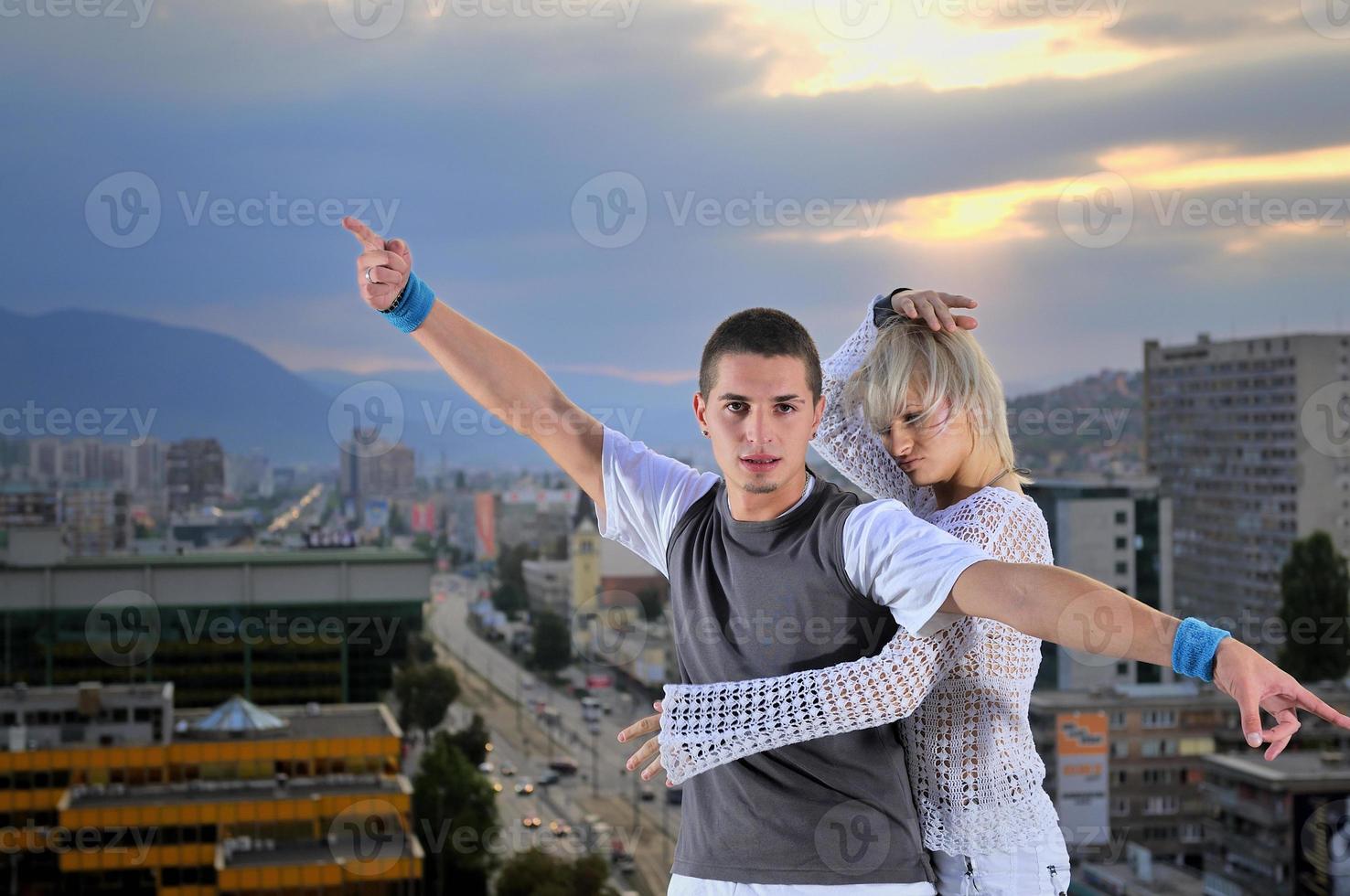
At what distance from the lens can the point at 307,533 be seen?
69.4 feet

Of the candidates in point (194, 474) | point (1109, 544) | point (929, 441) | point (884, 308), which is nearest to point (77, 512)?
point (194, 474)

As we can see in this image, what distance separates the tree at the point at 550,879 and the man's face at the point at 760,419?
14.4 meters

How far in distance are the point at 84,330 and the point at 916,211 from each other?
17.4 m

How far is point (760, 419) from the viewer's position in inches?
52.1

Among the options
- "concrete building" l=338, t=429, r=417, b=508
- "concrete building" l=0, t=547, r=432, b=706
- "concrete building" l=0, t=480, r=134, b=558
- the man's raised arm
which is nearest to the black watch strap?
the man's raised arm

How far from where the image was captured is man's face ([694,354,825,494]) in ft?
4.31

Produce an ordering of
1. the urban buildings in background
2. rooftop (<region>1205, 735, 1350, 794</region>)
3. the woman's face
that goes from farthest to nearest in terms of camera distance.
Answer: rooftop (<region>1205, 735, 1350, 794</region>), the urban buildings in background, the woman's face

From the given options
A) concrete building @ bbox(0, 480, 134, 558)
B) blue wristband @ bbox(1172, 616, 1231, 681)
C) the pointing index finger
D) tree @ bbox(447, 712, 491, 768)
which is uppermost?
the pointing index finger

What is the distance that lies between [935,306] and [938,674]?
16.7 inches

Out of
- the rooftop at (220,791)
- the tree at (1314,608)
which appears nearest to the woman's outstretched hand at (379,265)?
the rooftop at (220,791)

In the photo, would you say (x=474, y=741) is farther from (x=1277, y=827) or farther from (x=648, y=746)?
(x=648, y=746)

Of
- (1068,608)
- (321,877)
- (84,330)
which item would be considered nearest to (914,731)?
(1068,608)

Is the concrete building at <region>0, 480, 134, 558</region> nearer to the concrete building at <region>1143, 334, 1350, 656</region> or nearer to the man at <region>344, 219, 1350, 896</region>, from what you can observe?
the concrete building at <region>1143, 334, 1350, 656</region>

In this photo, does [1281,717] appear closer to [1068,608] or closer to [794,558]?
[1068,608]
